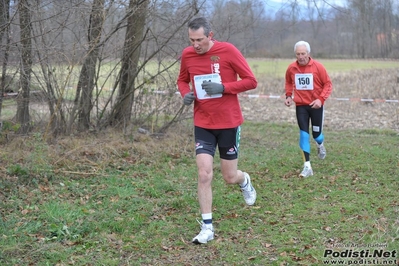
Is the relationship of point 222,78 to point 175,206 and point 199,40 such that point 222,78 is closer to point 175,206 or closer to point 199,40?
point 199,40

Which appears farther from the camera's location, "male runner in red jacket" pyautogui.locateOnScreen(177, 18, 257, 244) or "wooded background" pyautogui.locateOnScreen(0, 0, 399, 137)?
"wooded background" pyautogui.locateOnScreen(0, 0, 399, 137)

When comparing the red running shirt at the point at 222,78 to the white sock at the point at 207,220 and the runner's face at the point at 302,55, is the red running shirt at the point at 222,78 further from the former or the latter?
the runner's face at the point at 302,55

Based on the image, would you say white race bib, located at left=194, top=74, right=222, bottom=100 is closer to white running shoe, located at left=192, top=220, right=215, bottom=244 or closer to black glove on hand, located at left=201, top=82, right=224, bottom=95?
black glove on hand, located at left=201, top=82, right=224, bottom=95

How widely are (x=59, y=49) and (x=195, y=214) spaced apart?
3987mm

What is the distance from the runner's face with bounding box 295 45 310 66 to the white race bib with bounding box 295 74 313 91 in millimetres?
205

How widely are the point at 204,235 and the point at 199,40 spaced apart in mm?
1971

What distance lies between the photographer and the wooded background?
8.63 metres

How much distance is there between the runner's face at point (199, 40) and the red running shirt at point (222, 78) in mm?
85

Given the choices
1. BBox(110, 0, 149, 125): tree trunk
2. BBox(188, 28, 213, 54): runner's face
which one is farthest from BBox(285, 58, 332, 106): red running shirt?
BBox(188, 28, 213, 54): runner's face

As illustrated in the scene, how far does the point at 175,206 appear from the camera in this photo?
6871 millimetres

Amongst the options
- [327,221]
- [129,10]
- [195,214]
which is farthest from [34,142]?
[327,221]

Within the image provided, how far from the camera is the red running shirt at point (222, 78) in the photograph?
577 centimetres

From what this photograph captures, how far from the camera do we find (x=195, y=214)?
6598 mm

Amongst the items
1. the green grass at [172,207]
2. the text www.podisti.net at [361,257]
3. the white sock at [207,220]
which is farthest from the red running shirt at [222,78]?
the text www.podisti.net at [361,257]
